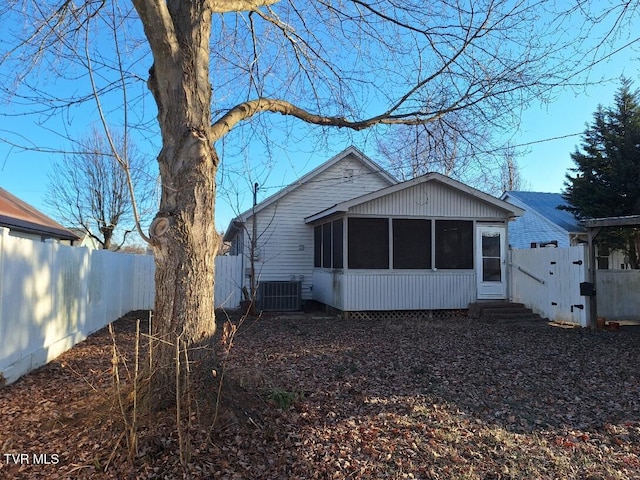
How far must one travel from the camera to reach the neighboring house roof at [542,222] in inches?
721

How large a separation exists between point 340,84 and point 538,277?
782 cm

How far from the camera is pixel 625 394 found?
5.27 m

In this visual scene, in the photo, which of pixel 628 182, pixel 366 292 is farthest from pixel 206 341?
pixel 628 182

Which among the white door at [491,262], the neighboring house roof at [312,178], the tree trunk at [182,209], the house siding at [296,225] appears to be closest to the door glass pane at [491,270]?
the white door at [491,262]

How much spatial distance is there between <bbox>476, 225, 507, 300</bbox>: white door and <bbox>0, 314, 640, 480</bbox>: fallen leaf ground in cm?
512

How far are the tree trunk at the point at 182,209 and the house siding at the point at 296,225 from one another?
10.5 metres

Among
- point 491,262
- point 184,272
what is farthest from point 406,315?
point 184,272

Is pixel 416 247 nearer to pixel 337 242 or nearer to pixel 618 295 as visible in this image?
pixel 337 242

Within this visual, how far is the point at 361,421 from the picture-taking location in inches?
162

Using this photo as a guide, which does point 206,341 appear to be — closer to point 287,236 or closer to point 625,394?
point 625,394

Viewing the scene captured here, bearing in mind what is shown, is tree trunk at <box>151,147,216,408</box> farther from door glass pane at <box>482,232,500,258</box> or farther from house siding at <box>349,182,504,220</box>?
door glass pane at <box>482,232,500,258</box>

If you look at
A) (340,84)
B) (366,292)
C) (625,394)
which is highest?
(340,84)

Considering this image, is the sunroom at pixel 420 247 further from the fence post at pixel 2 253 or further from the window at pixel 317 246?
the fence post at pixel 2 253

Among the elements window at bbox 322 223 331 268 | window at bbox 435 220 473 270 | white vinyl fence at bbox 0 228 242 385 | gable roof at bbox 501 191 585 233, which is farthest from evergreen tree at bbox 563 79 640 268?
white vinyl fence at bbox 0 228 242 385
